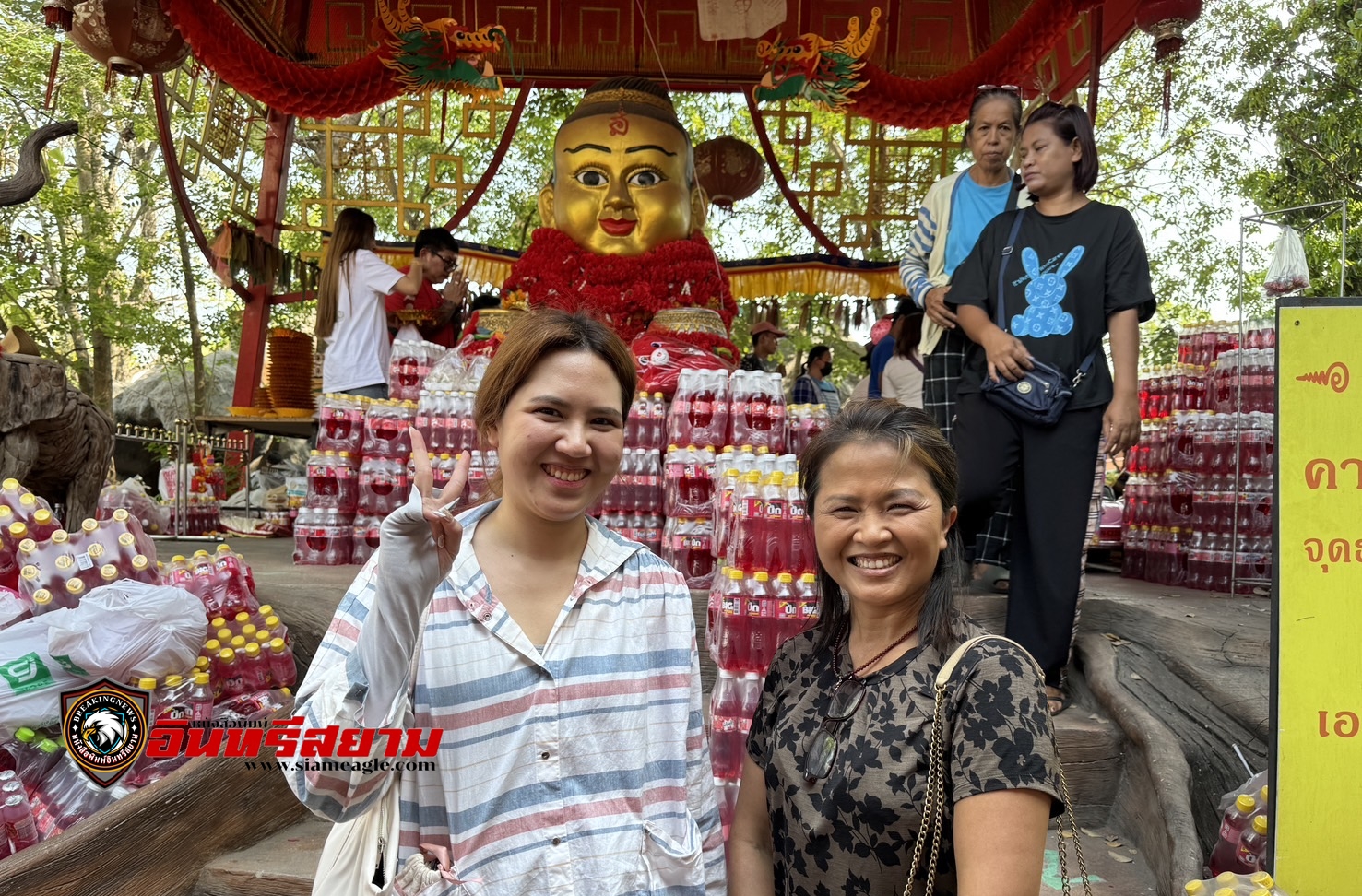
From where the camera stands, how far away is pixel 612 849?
1262 millimetres

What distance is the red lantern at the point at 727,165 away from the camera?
26.5 ft

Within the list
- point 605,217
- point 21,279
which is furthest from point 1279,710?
point 21,279

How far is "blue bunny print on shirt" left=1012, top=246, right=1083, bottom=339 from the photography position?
2.59m

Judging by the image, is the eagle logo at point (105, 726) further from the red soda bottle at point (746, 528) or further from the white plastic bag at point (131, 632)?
the red soda bottle at point (746, 528)

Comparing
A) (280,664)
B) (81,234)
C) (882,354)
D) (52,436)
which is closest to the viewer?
(280,664)

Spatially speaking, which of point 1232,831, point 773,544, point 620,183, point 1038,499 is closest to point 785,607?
point 773,544

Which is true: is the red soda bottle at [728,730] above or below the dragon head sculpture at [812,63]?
below

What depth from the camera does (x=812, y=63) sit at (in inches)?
213

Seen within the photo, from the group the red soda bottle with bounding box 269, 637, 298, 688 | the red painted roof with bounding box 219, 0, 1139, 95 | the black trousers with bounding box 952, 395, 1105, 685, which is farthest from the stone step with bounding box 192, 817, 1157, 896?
the red painted roof with bounding box 219, 0, 1139, 95

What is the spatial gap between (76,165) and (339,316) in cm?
1053

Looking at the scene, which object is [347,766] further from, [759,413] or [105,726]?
[759,413]

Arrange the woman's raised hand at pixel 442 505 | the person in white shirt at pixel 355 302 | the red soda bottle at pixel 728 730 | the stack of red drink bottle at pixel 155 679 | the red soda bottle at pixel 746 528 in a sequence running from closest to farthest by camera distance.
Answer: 1. the woman's raised hand at pixel 442 505
2. the stack of red drink bottle at pixel 155 679
3. the red soda bottle at pixel 728 730
4. the red soda bottle at pixel 746 528
5. the person in white shirt at pixel 355 302

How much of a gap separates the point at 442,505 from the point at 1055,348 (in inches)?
76.3

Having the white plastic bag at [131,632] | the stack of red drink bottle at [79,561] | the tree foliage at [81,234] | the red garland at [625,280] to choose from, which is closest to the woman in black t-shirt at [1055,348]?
the white plastic bag at [131,632]
